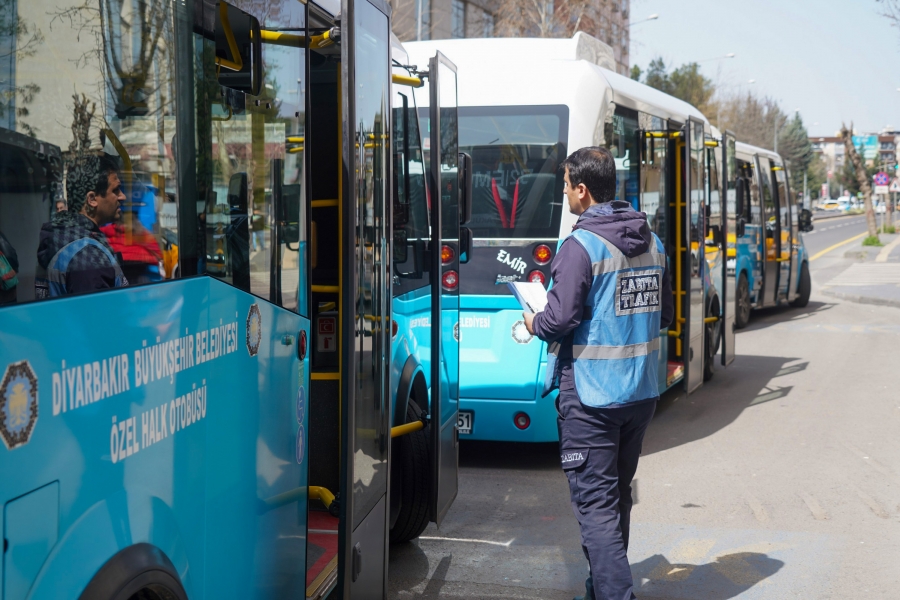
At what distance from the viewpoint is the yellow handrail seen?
2.76 metres

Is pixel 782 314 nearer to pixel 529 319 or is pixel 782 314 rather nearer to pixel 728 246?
pixel 728 246

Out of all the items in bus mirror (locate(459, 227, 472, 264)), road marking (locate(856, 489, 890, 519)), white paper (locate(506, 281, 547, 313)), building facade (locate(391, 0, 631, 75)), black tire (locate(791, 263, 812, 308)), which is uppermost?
building facade (locate(391, 0, 631, 75))

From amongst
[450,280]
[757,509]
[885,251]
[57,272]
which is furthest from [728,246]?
[885,251]

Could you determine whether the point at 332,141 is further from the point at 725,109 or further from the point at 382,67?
the point at 725,109

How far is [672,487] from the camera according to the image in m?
6.75

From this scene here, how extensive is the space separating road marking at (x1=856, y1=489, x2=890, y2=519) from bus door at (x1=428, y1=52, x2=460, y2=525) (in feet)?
9.05

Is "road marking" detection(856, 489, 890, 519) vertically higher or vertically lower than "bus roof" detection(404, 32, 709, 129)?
lower

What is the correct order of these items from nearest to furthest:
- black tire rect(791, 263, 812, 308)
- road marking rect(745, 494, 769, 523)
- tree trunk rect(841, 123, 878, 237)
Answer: road marking rect(745, 494, 769, 523)
black tire rect(791, 263, 812, 308)
tree trunk rect(841, 123, 878, 237)

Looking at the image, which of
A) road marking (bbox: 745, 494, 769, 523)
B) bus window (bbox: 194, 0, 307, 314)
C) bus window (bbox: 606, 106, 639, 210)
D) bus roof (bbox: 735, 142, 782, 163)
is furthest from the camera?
bus roof (bbox: 735, 142, 782, 163)

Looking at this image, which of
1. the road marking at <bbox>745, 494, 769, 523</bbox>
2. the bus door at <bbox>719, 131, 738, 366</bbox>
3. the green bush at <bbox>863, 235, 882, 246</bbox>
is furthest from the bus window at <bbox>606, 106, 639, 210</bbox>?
the green bush at <bbox>863, 235, 882, 246</bbox>

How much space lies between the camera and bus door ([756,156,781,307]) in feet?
54.1

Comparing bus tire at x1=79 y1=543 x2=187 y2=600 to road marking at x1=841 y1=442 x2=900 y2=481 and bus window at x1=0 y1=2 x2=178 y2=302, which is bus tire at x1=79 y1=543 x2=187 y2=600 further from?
road marking at x1=841 y1=442 x2=900 y2=481

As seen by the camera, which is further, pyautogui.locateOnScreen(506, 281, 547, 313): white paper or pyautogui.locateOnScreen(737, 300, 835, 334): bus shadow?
pyautogui.locateOnScreen(737, 300, 835, 334): bus shadow

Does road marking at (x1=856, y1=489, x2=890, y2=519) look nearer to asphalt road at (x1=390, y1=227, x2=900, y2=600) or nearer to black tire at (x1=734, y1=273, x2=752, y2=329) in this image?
asphalt road at (x1=390, y1=227, x2=900, y2=600)
